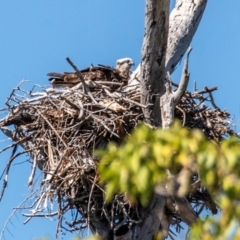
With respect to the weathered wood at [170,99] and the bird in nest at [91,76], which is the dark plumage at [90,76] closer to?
the bird in nest at [91,76]

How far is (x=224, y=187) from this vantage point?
320 cm

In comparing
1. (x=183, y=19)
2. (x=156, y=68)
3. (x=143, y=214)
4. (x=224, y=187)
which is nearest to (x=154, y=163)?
(x=224, y=187)

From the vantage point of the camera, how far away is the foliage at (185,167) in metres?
3.20

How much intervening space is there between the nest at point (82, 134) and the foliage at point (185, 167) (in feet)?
11.9

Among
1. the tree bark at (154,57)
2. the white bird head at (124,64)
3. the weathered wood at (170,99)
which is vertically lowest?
the weathered wood at (170,99)


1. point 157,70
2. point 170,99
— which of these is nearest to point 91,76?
point 157,70

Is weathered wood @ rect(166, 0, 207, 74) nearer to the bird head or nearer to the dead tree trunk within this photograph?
the dead tree trunk

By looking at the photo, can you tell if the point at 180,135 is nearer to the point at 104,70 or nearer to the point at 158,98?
the point at 158,98

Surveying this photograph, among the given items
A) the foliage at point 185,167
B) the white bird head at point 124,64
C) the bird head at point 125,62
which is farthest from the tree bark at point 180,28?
the foliage at point 185,167

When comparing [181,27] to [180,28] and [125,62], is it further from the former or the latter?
[125,62]

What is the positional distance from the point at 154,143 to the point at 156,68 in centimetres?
344

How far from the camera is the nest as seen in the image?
7090 millimetres

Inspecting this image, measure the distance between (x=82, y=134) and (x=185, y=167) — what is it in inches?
163

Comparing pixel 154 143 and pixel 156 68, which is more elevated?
pixel 156 68
